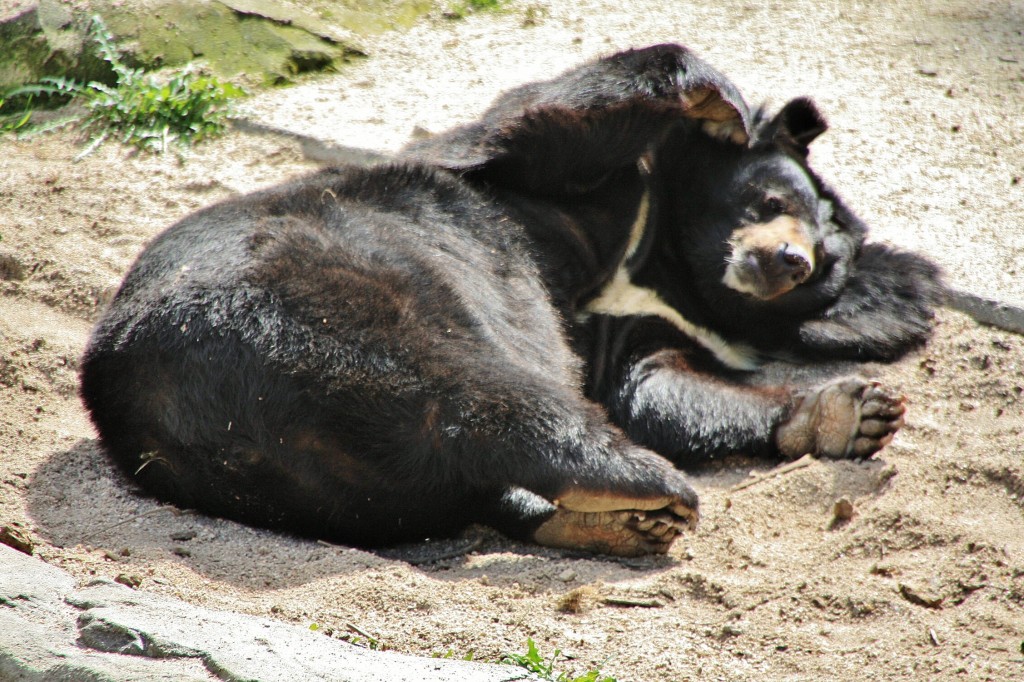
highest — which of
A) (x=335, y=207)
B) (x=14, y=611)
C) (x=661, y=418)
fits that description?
(x=335, y=207)

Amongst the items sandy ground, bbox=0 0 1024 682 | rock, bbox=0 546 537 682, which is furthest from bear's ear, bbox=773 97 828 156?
rock, bbox=0 546 537 682

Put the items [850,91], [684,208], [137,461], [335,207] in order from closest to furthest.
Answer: [137,461]
[335,207]
[684,208]
[850,91]

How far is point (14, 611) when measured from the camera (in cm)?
215

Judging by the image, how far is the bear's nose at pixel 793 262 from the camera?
4332mm

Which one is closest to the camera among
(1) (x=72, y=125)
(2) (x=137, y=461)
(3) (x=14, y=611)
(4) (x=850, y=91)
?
(3) (x=14, y=611)

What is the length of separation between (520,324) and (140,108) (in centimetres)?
307

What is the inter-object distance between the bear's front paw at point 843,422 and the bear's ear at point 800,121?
115 centimetres

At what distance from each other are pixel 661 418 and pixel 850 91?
3.23 metres

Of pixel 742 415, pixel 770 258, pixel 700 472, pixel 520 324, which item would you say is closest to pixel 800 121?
pixel 770 258

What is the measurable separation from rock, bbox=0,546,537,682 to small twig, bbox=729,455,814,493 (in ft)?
5.63

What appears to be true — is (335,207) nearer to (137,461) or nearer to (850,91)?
(137,461)

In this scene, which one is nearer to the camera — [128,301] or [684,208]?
[128,301]

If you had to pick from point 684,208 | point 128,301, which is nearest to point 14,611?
point 128,301

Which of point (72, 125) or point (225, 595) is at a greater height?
point (72, 125)
